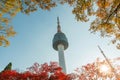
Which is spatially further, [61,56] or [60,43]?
[60,43]

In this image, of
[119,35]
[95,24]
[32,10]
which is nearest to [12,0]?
[32,10]

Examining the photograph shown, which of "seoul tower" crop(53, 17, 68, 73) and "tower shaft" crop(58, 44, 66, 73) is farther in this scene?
"seoul tower" crop(53, 17, 68, 73)

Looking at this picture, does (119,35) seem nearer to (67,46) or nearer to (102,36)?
(102,36)

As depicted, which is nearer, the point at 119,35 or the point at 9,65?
the point at 119,35

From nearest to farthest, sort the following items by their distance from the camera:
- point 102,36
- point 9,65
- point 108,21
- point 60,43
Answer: point 108,21, point 102,36, point 9,65, point 60,43

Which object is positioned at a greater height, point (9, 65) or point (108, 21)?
point (9, 65)

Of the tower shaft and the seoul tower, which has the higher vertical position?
the seoul tower

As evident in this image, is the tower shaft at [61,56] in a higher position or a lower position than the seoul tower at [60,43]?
lower

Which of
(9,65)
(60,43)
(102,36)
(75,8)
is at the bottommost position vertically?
(102,36)

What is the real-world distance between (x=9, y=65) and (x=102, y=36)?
80.6 feet

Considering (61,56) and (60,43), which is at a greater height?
(60,43)

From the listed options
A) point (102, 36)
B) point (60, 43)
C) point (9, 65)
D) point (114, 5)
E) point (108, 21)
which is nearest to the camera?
point (114, 5)

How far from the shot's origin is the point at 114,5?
374 inches

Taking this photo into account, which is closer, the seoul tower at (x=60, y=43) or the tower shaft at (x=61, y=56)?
the tower shaft at (x=61, y=56)
